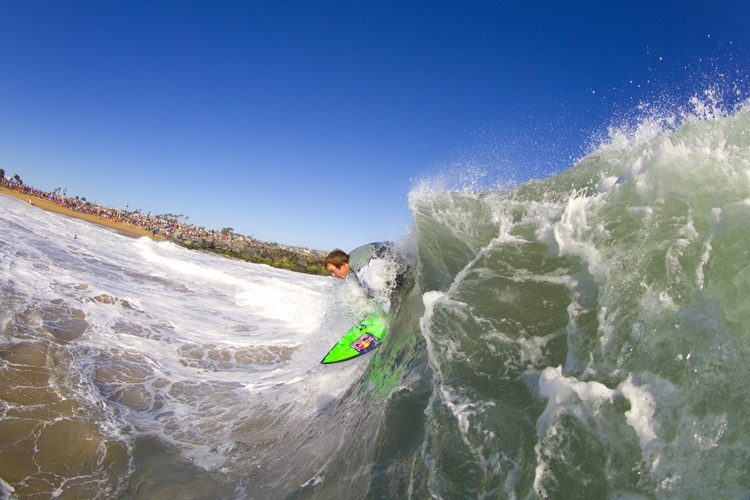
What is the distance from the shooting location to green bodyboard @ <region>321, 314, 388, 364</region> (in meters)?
6.43

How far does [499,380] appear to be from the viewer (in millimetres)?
3092

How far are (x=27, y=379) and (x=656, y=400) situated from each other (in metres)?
6.12

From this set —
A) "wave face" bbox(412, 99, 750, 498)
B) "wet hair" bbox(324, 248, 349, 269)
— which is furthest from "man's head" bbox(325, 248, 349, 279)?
"wave face" bbox(412, 99, 750, 498)

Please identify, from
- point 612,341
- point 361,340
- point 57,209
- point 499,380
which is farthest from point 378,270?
point 57,209

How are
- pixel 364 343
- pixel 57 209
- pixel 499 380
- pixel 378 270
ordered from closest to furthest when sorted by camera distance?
pixel 499 380
pixel 378 270
pixel 364 343
pixel 57 209

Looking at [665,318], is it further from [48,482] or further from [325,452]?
[48,482]

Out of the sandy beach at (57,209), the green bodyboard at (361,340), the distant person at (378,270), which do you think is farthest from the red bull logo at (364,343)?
the sandy beach at (57,209)

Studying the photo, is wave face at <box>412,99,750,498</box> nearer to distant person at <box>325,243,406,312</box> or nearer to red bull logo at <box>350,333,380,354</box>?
distant person at <box>325,243,406,312</box>

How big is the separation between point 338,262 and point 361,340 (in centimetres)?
133

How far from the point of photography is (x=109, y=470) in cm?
381

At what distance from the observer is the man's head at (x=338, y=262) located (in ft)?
21.4

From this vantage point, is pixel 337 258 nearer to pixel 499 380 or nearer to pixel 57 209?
pixel 499 380

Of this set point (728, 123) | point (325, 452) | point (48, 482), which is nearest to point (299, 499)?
point (325, 452)

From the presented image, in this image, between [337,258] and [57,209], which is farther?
[57,209]
